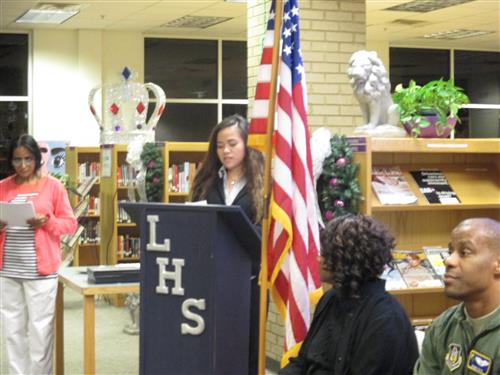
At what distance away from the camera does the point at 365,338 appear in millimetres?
2770

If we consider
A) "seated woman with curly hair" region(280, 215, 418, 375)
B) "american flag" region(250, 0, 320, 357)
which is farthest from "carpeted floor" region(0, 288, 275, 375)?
"seated woman with curly hair" region(280, 215, 418, 375)

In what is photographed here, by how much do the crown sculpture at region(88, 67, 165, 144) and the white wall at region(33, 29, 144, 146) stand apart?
3.90 metres

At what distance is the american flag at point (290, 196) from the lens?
366cm

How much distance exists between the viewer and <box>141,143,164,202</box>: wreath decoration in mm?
8383

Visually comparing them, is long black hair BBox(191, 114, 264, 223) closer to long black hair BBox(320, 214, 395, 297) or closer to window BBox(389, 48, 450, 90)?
long black hair BBox(320, 214, 395, 297)

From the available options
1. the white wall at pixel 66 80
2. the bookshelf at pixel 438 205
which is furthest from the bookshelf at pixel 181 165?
the white wall at pixel 66 80

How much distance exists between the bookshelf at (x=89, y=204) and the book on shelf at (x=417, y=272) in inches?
246

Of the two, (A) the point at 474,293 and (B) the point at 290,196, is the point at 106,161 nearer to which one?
(B) the point at 290,196

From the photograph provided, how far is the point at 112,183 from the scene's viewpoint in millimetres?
9234

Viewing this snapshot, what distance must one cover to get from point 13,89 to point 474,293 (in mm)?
12384

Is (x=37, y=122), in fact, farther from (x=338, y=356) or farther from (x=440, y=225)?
(x=338, y=356)

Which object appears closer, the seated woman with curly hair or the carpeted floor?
the seated woman with curly hair

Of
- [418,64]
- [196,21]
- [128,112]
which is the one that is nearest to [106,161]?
[128,112]

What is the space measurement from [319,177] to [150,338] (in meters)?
1.96
